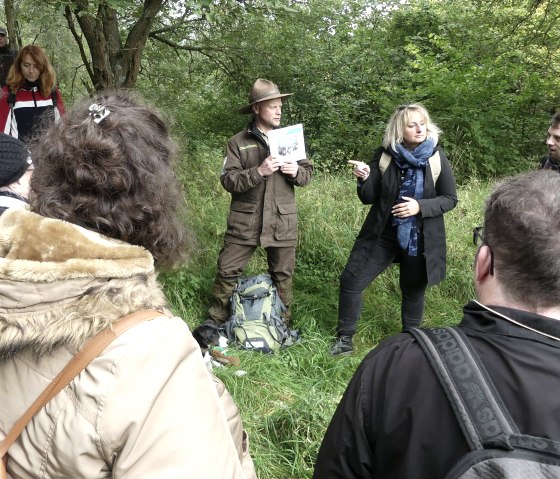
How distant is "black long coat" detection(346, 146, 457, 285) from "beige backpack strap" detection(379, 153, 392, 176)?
23 millimetres

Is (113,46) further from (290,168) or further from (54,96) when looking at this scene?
(290,168)

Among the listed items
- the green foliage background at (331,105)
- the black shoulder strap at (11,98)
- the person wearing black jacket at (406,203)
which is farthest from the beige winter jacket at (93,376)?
the black shoulder strap at (11,98)

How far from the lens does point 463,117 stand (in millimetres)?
8703

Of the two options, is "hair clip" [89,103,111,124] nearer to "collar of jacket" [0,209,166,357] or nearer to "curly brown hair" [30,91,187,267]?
"curly brown hair" [30,91,187,267]

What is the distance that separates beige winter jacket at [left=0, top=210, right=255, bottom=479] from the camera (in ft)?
3.38

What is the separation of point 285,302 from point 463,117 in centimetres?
586

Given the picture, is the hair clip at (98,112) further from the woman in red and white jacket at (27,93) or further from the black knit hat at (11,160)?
the woman in red and white jacket at (27,93)

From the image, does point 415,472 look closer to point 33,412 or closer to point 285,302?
point 33,412

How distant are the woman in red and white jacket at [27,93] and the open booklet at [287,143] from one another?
216 cm

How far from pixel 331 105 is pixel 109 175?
9.34m

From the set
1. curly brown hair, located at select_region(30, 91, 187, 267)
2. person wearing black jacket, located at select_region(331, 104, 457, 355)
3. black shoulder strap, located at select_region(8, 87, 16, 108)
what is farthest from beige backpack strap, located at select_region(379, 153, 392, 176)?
black shoulder strap, located at select_region(8, 87, 16, 108)

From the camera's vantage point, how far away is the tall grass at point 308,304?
296 centimetres

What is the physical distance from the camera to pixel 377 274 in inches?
154

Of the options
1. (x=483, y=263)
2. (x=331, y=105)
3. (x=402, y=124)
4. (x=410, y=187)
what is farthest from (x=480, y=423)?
(x=331, y=105)
